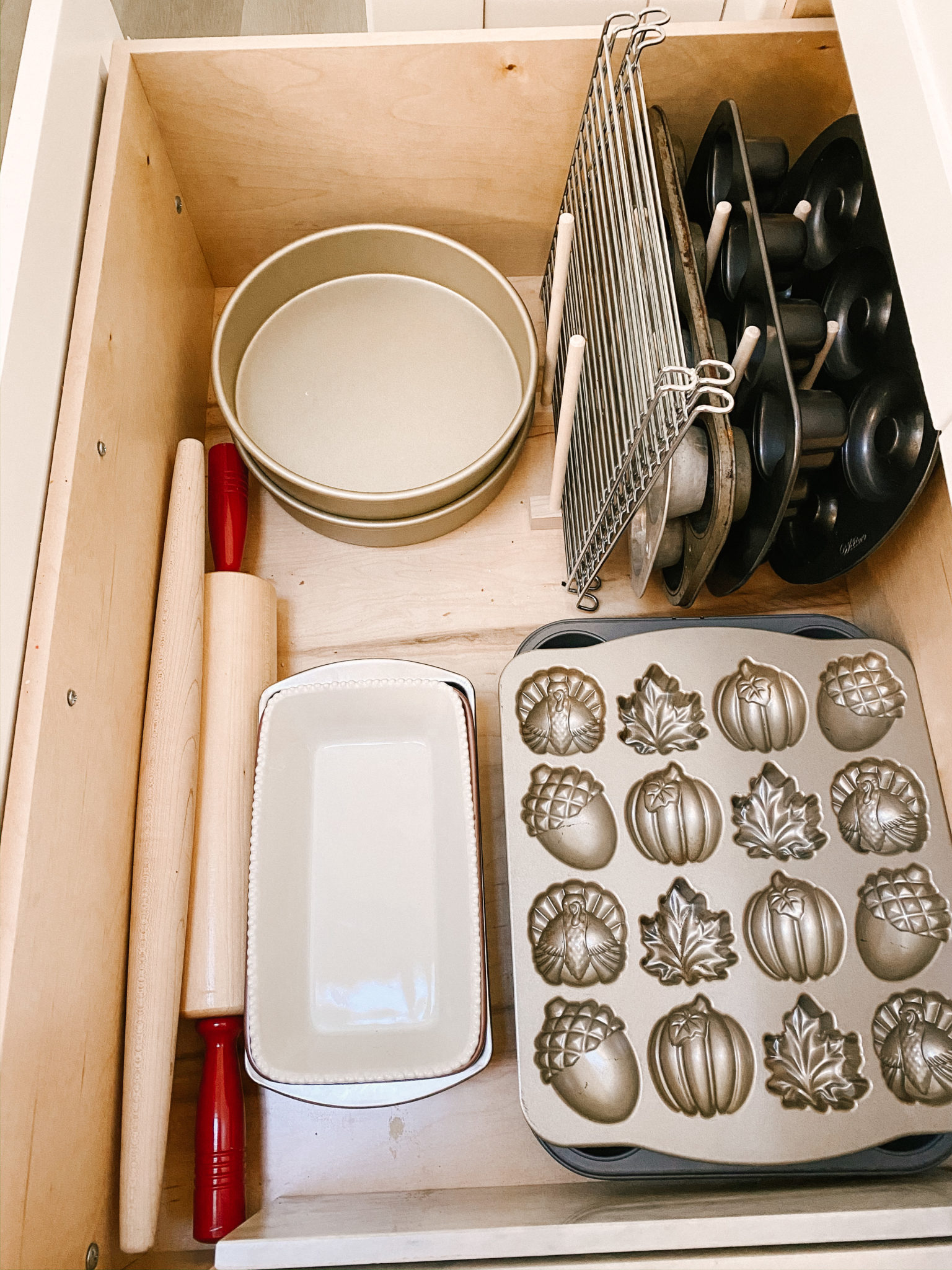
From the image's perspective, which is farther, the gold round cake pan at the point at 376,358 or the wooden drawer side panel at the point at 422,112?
the gold round cake pan at the point at 376,358

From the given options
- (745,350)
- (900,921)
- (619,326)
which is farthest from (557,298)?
(900,921)

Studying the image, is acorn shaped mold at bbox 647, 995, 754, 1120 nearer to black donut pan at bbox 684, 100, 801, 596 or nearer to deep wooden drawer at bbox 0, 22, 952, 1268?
deep wooden drawer at bbox 0, 22, 952, 1268

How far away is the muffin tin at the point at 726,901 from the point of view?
0.63 m

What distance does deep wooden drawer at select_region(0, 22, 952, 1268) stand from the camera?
1.89ft

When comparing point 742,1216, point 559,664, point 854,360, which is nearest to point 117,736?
point 559,664

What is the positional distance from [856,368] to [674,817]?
42 cm

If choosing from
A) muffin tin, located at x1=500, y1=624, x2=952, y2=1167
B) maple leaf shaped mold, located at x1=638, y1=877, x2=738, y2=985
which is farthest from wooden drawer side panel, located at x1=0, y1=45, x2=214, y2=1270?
maple leaf shaped mold, located at x1=638, y1=877, x2=738, y2=985

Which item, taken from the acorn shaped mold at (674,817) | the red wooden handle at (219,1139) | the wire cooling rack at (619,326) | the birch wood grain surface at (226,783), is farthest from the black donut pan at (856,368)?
the red wooden handle at (219,1139)

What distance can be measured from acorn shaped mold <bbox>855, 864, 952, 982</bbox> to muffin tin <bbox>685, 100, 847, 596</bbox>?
279 mm

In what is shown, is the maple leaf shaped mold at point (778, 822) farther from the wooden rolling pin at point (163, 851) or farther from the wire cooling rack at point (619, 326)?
the wooden rolling pin at point (163, 851)

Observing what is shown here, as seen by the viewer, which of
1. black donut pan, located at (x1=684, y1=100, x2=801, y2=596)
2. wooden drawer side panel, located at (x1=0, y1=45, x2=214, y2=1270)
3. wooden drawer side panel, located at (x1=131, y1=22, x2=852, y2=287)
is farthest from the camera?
wooden drawer side panel, located at (x1=131, y1=22, x2=852, y2=287)

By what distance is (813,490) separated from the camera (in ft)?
2.56

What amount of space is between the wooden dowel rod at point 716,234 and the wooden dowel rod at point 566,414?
0.13 metres

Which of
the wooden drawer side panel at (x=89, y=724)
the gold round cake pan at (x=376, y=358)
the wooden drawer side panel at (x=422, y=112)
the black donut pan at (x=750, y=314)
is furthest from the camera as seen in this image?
the gold round cake pan at (x=376, y=358)
